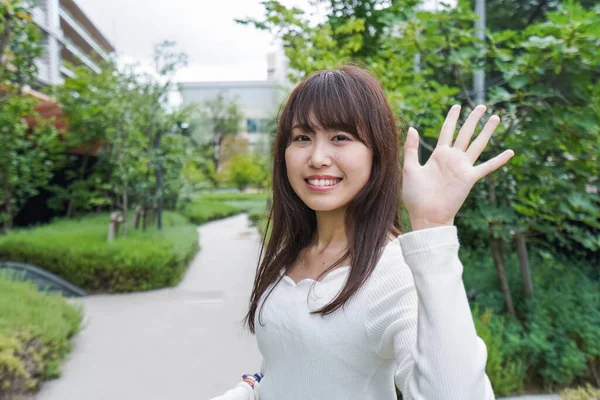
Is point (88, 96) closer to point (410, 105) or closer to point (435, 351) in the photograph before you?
point (410, 105)

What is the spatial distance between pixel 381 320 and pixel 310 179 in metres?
0.38

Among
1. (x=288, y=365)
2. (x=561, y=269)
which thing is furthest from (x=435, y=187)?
(x=561, y=269)

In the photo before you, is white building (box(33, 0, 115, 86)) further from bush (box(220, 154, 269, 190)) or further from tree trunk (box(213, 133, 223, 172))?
bush (box(220, 154, 269, 190))

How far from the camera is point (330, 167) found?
45.5 inches

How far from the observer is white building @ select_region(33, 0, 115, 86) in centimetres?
2469

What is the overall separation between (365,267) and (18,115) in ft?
25.8

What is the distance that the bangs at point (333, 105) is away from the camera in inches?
45.5

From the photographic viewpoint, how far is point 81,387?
413 cm

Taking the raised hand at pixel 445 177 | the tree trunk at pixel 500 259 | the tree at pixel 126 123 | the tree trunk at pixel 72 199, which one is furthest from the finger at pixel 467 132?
the tree trunk at pixel 72 199

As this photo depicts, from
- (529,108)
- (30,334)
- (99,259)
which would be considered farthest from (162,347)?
(529,108)

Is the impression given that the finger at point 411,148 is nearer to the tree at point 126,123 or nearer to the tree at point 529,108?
the tree at point 529,108

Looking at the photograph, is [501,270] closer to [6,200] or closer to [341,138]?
[341,138]

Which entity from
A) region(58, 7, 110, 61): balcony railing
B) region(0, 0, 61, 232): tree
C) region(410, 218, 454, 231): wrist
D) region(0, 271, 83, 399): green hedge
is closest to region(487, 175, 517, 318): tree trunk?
region(410, 218, 454, 231): wrist

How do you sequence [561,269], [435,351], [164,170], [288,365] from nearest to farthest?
[435,351], [288,365], [561,269], [164,170]
